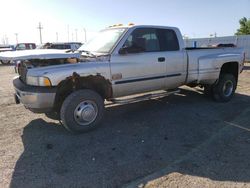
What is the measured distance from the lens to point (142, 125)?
609cm

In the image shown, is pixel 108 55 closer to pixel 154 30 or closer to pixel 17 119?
pixel 154 30

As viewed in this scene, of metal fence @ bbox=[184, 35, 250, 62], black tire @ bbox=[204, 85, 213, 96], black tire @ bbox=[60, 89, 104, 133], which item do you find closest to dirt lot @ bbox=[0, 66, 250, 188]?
black tire @ bbox=[60, 89, 104, 133]

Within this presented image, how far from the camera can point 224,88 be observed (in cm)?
819

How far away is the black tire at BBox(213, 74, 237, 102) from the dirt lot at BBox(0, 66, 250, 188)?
0.79m

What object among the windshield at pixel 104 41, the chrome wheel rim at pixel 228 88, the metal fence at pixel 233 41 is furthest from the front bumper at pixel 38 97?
the metal fence at pixel 233 41

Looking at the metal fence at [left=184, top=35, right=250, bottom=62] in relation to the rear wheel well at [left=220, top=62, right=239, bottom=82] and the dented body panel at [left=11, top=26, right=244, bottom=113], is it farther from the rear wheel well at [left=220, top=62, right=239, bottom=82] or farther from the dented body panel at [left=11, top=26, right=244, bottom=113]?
the dented body panel at [left=11, top=26, right=244, bottom=113]

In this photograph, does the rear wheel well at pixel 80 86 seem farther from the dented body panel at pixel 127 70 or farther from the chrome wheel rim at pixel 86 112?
the chrome wheel rim at pixel 86 112

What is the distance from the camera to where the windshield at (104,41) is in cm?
619

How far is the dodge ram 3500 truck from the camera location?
17.3 ft

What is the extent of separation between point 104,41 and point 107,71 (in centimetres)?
102

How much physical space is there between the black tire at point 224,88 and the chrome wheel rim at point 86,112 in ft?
12.6

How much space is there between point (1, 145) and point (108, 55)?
2534mm

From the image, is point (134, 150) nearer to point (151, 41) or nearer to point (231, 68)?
point (151, 41)

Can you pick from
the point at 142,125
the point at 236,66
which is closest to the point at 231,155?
the point at 142,125
